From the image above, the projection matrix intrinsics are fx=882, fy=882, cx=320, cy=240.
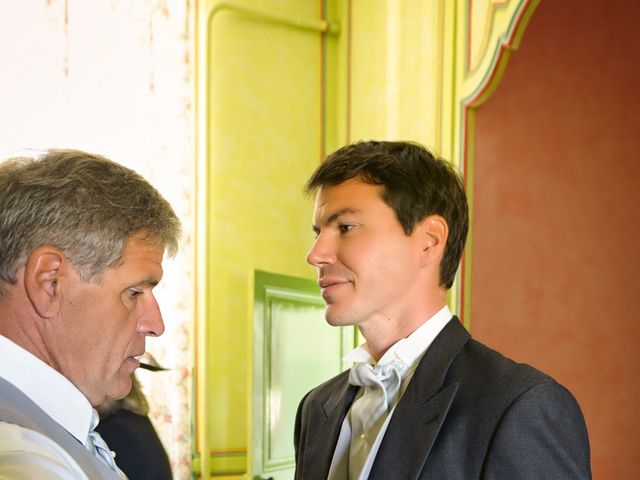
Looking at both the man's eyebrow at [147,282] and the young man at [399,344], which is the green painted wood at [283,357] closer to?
the young man at [399,344]

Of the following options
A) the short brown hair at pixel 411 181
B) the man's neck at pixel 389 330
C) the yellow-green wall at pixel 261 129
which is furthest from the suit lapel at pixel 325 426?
the yellow-green wall at pixel 261 129

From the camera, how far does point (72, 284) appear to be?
1.29m

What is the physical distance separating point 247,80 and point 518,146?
2270 millimetres

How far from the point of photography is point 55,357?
4.28 ft

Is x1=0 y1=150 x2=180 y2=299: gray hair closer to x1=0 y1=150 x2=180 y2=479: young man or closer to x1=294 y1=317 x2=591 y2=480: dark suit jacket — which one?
x1=0 y1=150 x2=180 y2=479: young man

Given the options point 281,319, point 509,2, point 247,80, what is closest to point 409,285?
point 509,2

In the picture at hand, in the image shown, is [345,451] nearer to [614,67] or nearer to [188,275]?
[614,67]

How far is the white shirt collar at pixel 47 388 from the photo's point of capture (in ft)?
3.88

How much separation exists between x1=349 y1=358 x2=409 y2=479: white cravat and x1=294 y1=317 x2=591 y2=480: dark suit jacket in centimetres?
7

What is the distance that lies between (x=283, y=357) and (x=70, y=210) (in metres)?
4.66

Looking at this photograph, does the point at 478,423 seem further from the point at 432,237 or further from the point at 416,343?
the point at 432,237

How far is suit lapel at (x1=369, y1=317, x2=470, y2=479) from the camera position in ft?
5.98

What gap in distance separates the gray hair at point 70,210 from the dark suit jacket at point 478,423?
798 millimetres

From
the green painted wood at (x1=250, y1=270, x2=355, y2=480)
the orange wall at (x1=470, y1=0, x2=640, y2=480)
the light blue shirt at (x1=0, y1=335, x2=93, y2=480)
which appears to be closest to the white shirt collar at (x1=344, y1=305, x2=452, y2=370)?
the light blue shirt at (x1=0, y1=335, x2=93, y2=480)
